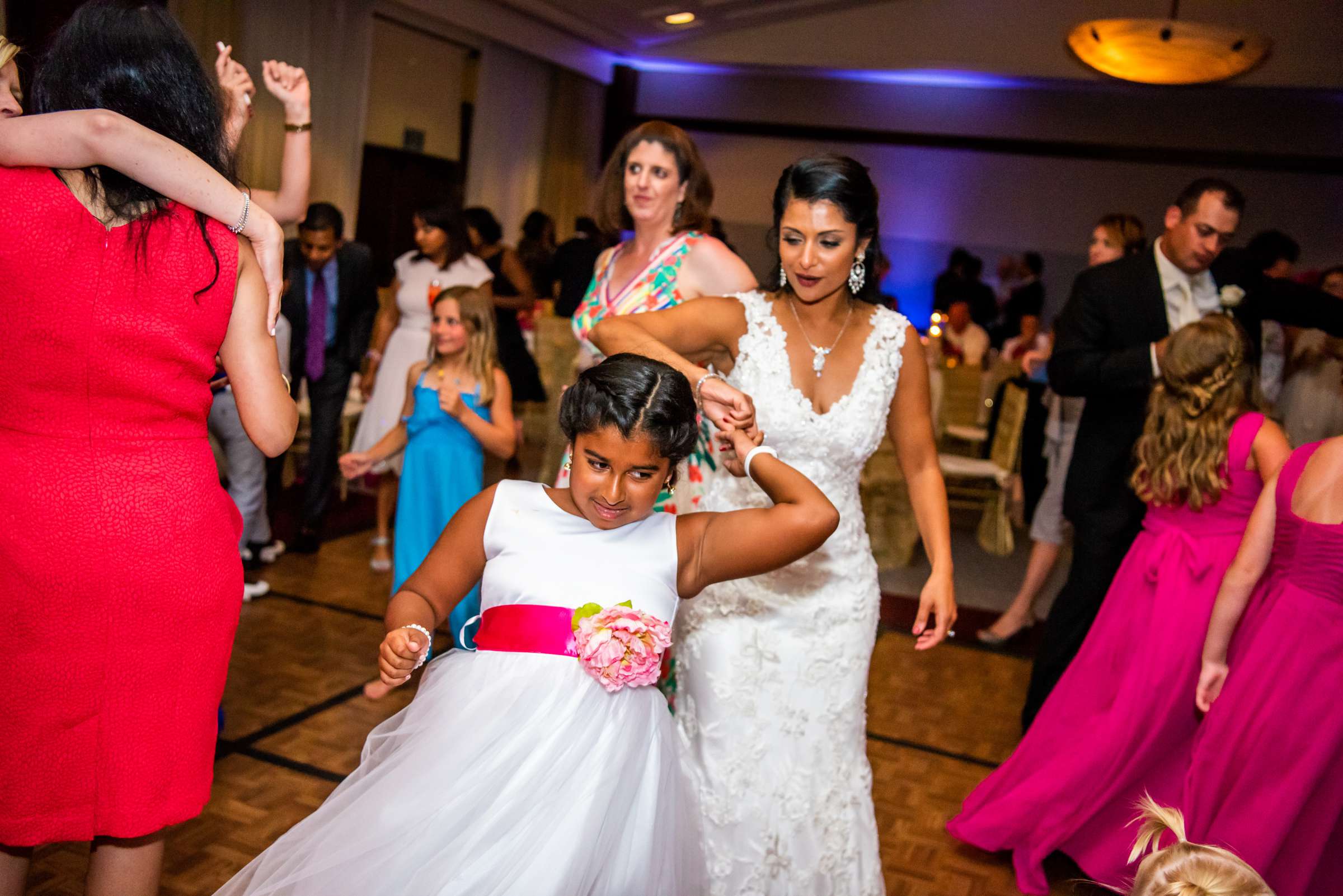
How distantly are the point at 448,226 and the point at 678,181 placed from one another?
126 inches

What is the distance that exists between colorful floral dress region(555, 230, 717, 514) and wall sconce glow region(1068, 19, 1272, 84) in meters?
6.84

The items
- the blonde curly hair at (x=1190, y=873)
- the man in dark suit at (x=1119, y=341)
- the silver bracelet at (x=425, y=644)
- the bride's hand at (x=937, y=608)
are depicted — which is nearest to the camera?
the blonde curly hair at (x=1190, y=873)

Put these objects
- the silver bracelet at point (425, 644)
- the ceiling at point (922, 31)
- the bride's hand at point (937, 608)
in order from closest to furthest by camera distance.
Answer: the silver bracelet at point (425, 644)
the bride's hand at point (937, 608)
the ceiling at point (922, 31)

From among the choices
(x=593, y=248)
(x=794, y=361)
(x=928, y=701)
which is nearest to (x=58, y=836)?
(x=794, y=361)

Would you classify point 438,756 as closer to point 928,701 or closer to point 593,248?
point 928,701

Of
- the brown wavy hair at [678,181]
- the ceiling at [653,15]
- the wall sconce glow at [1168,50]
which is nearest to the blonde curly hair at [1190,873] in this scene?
the brown wavy hair at [678,181]

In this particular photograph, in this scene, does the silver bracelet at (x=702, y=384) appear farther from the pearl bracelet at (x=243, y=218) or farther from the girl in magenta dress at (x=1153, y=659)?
the girl in magenta dress at (x=1153, y=659)

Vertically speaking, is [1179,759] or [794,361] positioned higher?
[794,361]

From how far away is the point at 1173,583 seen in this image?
3.07 metres

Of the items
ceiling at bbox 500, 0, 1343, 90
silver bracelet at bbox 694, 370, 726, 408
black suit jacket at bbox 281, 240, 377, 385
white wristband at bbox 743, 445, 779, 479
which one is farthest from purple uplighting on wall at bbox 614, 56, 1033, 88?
white wristband at bbox 743, 445, 779, 479

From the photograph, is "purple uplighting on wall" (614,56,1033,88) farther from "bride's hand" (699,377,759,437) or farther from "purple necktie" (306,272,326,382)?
"bride's hand" (699,377,759,437)

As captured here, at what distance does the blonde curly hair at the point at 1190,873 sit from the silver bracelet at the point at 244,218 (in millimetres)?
1592

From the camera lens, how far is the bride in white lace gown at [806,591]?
235cm

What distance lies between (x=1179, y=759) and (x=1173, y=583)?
0.46m
